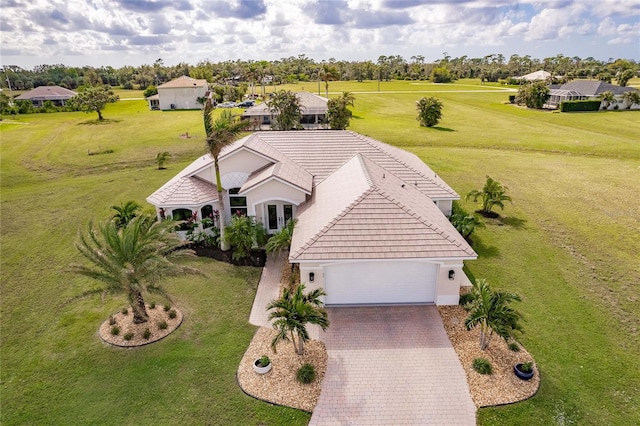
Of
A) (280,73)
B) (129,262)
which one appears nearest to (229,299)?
(129,262)

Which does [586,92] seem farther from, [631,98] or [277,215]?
[277,215]

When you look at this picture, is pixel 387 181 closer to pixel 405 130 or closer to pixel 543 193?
pixel 543 193

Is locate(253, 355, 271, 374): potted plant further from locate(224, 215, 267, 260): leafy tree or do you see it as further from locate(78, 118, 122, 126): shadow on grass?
locate(78, 118, 122, 126): shadow on grass

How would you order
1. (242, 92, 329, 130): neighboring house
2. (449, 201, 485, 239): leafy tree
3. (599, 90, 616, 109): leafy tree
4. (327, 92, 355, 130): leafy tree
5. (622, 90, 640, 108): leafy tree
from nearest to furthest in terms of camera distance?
(449, 201, 485, 239): leafy tree → (327, 92, 355, 130): leafy tree → (242, 92, 329, 130): neighboring house → (599, 90, 616, 109): leafy tree → (622, 90, 640, 108): leafy tree

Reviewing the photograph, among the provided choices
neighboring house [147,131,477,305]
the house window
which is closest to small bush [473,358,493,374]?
neighboring house [147,131,477,305]

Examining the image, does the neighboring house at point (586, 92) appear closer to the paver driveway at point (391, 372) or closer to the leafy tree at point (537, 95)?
the leafy tree at point (537, 95)

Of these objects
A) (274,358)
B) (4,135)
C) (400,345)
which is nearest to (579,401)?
(400,345)

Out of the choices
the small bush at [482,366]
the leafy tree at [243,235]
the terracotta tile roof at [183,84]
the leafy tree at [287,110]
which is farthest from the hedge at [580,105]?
the small bush at [482,366]
